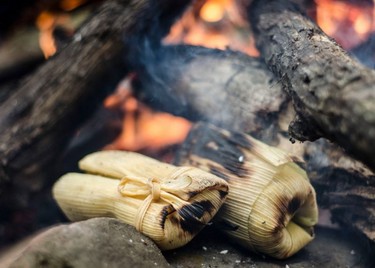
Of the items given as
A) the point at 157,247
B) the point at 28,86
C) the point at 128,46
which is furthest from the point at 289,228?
the point at 28,86

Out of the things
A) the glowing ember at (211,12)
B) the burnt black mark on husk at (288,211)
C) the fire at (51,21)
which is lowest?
the burnt black mark on husk at (288,211)

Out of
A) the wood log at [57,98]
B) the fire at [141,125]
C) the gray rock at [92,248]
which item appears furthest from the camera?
the fire at [141,125]

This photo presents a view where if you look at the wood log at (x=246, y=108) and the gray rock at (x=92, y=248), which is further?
the wood log at (x=246, y=108)

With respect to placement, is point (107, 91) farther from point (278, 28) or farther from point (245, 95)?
point (278, 28)

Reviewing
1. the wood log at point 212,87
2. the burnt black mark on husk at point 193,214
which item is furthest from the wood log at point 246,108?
the burnt black mark on husk at point 193,214

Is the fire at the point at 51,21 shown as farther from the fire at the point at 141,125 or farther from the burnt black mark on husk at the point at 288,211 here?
the burnt black mark on husk at the point at 288,211

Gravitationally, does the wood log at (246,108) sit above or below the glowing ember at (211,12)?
below

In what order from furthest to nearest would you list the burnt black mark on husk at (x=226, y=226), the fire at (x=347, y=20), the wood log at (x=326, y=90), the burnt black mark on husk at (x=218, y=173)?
the fire at (x=347, y=20), the burnt black mark on husk at (x=218, y=173), the burnt black mark on husk at (x=226, y=226), the wood log at (x=326, y=90)

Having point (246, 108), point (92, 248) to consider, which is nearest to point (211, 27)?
point (246, 108)
